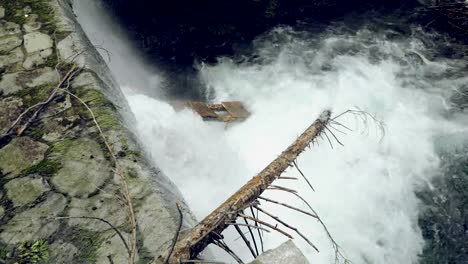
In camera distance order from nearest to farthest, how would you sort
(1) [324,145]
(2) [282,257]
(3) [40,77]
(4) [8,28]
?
(2) [282,257]
(3) [40,77]
(4) [8,28]
(1) [324,145]

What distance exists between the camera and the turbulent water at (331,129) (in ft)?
16.6

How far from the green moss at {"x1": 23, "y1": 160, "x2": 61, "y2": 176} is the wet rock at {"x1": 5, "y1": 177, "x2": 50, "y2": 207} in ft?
0.18

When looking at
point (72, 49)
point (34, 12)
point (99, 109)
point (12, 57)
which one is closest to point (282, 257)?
point (99, 109)

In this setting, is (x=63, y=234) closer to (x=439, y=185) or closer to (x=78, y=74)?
(x=78, y=74)

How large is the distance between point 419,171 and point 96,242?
5150 millimetres

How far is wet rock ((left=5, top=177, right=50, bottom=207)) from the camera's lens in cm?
255

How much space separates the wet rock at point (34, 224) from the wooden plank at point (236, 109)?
4405 millimetres

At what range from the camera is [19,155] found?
111 inches

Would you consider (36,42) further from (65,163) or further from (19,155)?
(65,163)

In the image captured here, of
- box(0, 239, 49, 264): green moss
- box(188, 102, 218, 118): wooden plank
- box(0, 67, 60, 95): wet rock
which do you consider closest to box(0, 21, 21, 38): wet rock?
box(0, 67, 60, 95): wet rock

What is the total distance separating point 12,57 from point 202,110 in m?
3.45

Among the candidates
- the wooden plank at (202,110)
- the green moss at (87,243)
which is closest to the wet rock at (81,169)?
the green moss at (87,243)

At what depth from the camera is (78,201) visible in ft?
8.46

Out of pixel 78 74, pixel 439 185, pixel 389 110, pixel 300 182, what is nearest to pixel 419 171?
pixel 439 185
